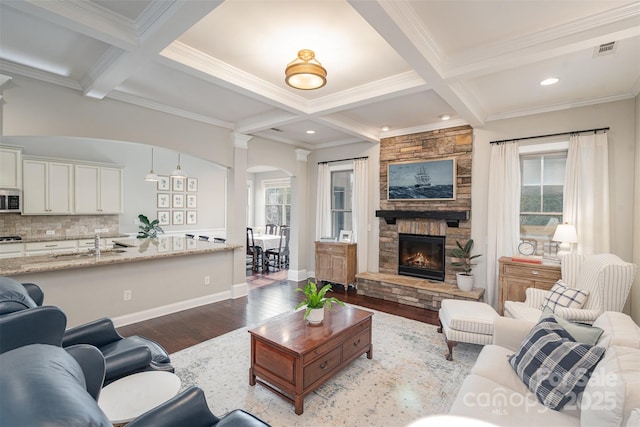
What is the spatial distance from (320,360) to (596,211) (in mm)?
3705

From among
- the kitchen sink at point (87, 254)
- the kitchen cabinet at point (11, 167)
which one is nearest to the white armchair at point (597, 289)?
the kitchen sink at point (87, 254)

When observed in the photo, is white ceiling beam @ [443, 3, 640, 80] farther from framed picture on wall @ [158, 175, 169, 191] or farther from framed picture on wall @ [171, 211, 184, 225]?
framed picture on wall @ [171, 211, 184, 225]

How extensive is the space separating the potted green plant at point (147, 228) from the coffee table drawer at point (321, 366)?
5786 millimetres

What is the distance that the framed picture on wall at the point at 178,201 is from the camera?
775 centimetres

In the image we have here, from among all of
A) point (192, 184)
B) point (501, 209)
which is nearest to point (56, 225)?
point (192, 184)

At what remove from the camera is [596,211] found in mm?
3504

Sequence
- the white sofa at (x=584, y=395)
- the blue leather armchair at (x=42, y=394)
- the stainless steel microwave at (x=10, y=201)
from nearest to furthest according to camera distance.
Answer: the blue leather armchair at (x=42, y=394)
the white sofa at (x=584, y=395)
the stainless steel microwave at (x=10, y=201)

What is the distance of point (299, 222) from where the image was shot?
633 centimetres

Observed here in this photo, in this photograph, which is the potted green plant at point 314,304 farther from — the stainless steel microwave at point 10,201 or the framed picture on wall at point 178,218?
the framed picture on wall at point 178,218

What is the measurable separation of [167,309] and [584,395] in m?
4.43

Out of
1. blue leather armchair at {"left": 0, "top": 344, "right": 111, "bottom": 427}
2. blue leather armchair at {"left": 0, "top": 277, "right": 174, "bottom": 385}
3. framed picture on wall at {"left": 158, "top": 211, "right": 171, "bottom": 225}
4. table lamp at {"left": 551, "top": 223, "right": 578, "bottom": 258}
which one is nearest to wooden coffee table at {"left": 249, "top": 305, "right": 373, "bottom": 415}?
blue leather armchair at {"left": 0, "top": 277, "right": 174, "bottom": 385}

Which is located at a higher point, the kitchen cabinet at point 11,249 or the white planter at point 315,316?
the kitchen cabinet at point 11,249

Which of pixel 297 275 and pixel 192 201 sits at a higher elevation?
pixel 192 201

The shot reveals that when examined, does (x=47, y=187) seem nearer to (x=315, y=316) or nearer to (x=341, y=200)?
(x=341, y=200)
